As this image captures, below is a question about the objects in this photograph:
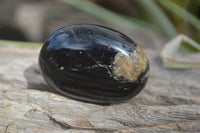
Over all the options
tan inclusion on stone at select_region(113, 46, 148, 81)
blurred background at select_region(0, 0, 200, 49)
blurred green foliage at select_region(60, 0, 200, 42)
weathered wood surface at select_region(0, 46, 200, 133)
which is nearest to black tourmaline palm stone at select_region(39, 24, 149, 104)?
tan inclusion on stone at select_region(113, 46, 148, 81)

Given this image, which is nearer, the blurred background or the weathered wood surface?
the weathered wood surface

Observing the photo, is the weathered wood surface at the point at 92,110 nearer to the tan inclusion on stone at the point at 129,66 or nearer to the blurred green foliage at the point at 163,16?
the tan inclusion on stone at the point at 129,66

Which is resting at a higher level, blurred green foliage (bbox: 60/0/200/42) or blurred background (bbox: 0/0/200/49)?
blurred green foliage (bbox: 60/0/200/42)

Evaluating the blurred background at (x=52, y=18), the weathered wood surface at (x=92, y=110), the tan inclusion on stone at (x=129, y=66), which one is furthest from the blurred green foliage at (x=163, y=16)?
the tan inclusion on stone at (x=129, y=66)

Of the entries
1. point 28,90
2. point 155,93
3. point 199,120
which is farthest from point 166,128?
point 28,90

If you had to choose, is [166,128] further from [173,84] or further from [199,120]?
[173,84]

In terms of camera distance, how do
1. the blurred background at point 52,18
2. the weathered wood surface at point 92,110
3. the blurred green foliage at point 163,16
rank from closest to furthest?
the weathered wood surface at point 92,110, the blurred green foliage at point 163,16, the blurred background at point 52,18

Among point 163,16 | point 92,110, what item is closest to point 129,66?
point 92,110

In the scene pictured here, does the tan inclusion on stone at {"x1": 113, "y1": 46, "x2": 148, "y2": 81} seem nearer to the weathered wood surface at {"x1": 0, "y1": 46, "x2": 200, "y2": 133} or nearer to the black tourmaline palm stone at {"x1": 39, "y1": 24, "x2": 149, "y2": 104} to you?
the black tourmaline palm stone at {"x1": 39, "y1": 24, "x2": 149, "y2": 104}
